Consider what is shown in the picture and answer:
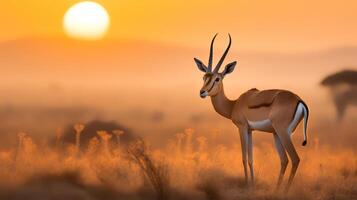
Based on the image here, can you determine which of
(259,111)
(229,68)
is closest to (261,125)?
(259,111)

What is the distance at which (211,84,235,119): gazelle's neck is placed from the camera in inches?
629

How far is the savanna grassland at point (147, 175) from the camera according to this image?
1388 centimetres

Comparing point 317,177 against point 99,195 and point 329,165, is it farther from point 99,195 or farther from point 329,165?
point 99,195

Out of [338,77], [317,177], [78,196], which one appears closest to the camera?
[78,196]

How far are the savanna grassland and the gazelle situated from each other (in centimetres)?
54

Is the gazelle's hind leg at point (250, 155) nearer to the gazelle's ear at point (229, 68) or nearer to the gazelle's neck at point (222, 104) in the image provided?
the gazelle's neck at point (222, 104)

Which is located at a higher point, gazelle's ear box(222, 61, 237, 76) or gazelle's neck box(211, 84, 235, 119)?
gazelle's ear box(222, 61, 237, 76)

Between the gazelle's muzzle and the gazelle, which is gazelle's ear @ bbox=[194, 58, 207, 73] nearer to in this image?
the gazelle

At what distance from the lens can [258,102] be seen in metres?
15.2

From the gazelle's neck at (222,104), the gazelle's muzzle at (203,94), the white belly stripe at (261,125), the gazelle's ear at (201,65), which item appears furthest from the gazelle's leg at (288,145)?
the gazelle's ear at (201,65)

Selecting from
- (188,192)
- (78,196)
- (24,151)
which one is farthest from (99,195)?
(24,151)

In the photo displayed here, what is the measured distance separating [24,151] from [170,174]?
2903mm

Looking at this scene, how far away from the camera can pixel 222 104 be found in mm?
15992

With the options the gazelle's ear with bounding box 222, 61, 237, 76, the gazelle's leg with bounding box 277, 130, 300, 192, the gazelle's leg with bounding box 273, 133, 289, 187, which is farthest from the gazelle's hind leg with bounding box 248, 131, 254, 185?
the gazelle's ear with bounding box 222, 61, 237, 76
